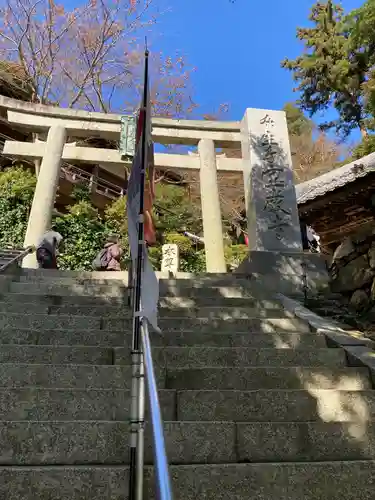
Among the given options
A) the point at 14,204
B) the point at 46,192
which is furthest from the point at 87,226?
the point at 46,192

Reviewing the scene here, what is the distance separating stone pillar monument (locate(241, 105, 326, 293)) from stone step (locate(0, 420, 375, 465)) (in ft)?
13.1

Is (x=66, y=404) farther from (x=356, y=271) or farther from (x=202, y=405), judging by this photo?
(x=356, y=271)

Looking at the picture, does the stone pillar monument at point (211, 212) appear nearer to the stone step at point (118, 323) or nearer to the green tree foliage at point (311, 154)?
the stone step at point (118, 323)

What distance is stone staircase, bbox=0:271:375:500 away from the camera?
1997mm

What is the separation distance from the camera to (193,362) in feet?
10.9

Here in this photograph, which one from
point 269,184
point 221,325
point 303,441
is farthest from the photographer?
point 269,184

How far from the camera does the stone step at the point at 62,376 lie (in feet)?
9.36

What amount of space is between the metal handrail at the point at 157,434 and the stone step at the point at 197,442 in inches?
18.1

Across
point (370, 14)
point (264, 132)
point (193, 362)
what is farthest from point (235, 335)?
point (370, 14)

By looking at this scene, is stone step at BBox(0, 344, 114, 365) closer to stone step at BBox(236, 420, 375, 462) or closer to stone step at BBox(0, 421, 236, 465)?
stone step at BBox(0, 421, 236, 465)

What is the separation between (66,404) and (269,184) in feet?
19.2

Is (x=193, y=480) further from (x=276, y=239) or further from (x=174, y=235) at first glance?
(x=174, y=235)

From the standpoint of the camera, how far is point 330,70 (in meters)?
17.3

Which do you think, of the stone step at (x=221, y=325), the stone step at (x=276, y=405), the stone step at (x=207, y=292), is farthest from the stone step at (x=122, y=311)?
the stone step at (x=276, y=405)
